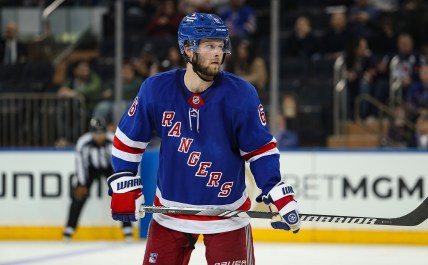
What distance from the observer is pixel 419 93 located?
395 inches

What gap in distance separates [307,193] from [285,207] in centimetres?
528

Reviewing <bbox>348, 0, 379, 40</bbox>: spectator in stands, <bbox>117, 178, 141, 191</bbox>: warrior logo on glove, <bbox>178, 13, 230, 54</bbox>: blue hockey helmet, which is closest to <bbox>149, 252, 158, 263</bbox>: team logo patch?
<bbox>117, 178, 141, 191</bbox>: warrior logo on glove

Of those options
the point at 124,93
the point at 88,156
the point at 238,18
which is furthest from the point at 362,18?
the point at 88,156

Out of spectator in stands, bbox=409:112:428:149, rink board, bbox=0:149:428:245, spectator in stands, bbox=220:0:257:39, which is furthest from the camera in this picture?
spectator in stands, bbox=220:0:257:39

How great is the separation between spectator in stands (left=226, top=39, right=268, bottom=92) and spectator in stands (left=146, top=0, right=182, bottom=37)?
1530 millimetres

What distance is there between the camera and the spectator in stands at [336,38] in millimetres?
11000

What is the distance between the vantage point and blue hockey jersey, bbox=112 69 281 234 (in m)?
3.82

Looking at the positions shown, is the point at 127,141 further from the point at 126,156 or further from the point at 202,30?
the point at 202,30

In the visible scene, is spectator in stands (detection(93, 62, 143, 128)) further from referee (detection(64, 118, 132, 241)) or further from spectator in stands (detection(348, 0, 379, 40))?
spectator in stands (detection(348, 0, 379, 40))

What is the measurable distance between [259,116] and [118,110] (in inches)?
220

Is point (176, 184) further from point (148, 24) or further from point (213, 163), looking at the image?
point (148, 24)

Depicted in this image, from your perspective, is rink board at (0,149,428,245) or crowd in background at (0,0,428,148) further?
crowd in background at (0,0,428,148)

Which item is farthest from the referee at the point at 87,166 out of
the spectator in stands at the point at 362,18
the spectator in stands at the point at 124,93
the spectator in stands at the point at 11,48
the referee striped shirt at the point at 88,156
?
the spectator in stands at the point at 362,18

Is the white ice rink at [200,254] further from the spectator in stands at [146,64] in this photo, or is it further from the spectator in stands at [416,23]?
the spectator in stands at [416,23]
